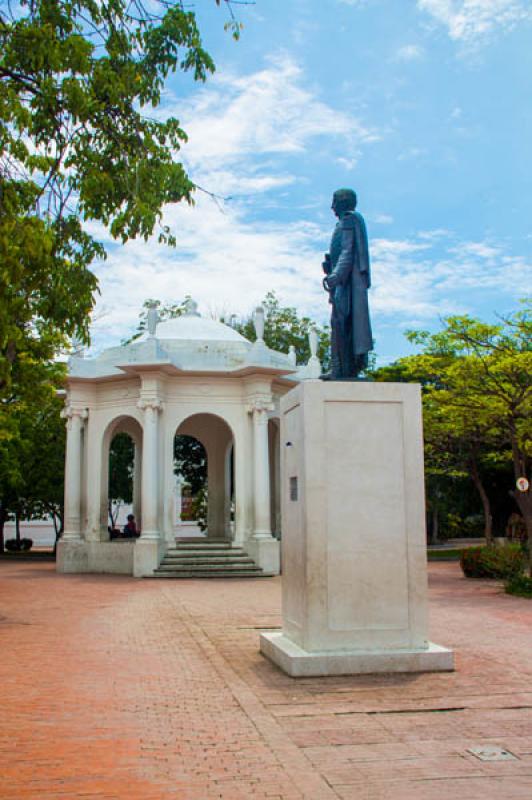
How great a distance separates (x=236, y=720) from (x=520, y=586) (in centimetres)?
1116

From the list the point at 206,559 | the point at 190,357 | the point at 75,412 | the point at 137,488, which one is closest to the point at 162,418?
the point at 190,357

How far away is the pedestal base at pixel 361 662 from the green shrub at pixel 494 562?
369 inches

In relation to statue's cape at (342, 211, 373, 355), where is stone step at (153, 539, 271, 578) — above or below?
below

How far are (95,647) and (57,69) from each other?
21.1 ft

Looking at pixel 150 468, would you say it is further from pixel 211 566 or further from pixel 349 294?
pixel 349 294

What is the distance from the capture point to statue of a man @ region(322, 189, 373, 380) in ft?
29.0

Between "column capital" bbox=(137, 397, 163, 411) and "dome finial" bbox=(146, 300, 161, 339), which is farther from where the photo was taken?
"dome finial" bbox=(146, 300, 161, 339)

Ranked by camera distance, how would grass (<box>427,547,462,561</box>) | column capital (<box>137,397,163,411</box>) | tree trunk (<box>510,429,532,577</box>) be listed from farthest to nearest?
1. grass (<box>427,547,462,561</box>)
2. column capital (<box>137,397,163,411</box>)
3. tree trunk (<box>510,429,532,577</box>)

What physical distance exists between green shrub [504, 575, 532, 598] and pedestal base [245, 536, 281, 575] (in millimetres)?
6392

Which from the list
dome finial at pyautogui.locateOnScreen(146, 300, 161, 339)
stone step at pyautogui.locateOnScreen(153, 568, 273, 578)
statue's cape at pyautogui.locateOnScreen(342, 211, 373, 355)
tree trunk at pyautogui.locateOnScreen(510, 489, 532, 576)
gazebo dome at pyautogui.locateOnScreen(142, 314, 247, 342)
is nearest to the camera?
statue's cape at pyautogui.locateOnScreen(342, 211, 373, 355)

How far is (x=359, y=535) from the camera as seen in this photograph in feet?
26.4

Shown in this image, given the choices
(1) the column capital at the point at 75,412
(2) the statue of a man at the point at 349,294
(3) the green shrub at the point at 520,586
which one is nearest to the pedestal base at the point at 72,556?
(1) the column capital at the point at 75,412

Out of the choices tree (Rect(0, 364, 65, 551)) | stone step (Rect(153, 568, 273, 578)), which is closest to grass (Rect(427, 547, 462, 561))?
stone step (Rect(153, 568, 273, 578))

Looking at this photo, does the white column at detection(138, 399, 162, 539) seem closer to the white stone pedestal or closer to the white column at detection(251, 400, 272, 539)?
the white column at detection(251, 400, 272, 539)
